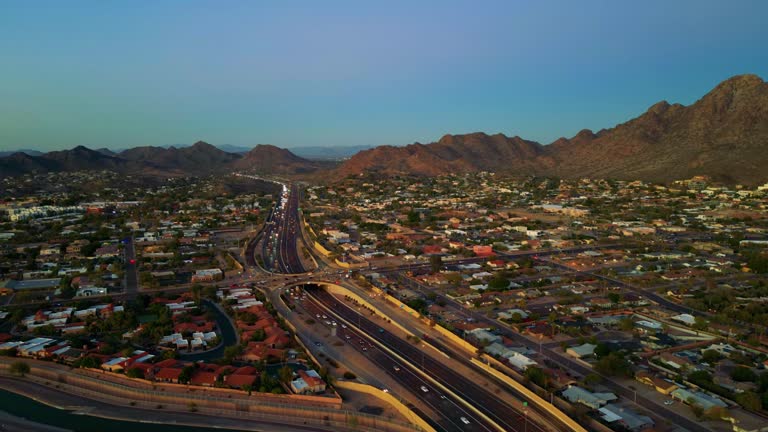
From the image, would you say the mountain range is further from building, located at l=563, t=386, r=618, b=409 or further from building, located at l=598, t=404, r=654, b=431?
building, located at l=598, t=404, r=654, b=431

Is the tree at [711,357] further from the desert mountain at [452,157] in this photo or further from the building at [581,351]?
the desert mountain at [452,157]

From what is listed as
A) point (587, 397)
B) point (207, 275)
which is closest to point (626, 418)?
point (587, 397)

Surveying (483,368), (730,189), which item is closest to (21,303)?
(483,368)

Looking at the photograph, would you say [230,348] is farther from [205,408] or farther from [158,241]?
[158,241]

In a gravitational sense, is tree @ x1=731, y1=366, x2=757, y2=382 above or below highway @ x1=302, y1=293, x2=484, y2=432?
above

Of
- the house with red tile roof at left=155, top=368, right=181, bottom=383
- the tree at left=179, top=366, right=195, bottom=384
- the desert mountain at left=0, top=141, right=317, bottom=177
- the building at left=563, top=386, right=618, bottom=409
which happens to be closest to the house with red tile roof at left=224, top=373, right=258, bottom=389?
the tree at left=179, top=366, right=195, bottom=384
